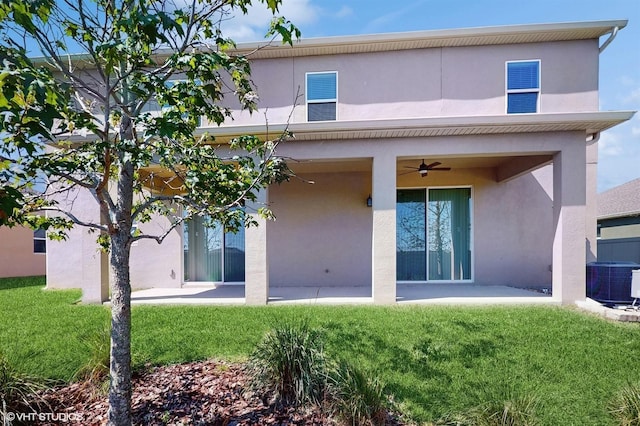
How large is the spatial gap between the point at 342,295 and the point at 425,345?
12.1ft

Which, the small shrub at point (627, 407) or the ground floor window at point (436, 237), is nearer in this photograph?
the small shrub at point (627, 407)

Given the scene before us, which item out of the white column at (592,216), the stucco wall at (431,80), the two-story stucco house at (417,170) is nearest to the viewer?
the two-story stucco house at (417,170)

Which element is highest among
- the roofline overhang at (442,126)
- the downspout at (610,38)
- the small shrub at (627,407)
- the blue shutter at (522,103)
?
the downspout at (610,38)

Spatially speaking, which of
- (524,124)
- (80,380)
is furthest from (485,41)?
(80,380)

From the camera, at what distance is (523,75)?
28.7ft

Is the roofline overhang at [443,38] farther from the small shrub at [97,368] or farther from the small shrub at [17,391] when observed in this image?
the small shrub at [17,391]

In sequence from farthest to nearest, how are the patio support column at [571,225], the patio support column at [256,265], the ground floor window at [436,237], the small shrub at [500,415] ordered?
1. the ground floor window at [436,237]
2. the patio support column at [256,265]
3. the patio support column at [571,225]
4. the small shrub at [500,415]

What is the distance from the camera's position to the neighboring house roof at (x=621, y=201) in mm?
15852

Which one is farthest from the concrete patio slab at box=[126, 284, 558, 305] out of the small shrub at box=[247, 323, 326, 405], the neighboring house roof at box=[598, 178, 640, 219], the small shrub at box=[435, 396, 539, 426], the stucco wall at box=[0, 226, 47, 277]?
the neighboring house roof at box=[598, 178, 640, 219]

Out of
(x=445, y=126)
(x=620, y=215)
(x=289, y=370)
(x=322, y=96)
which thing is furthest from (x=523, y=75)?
(x=620, y=215)

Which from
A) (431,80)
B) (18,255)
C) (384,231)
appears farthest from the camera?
(18,255)

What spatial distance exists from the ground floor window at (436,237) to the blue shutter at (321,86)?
4.13 metres

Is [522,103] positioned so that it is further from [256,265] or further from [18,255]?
[18,255]

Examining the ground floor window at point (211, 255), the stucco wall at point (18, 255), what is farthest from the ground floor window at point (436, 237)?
the stucco wall at point (18, 255)
